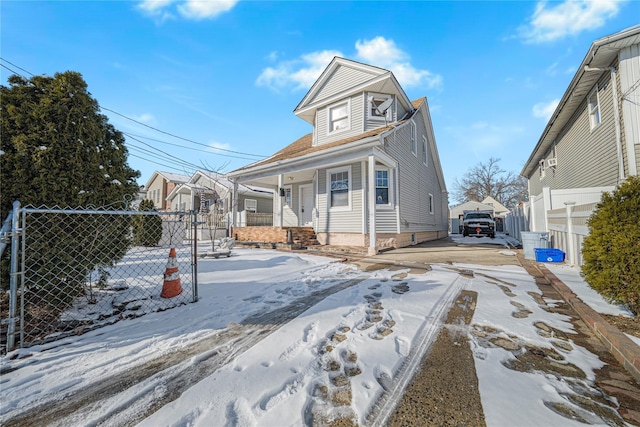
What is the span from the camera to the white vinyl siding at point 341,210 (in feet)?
30.1

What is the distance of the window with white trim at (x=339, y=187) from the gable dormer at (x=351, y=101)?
193 cm

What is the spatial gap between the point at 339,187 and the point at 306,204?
249cm

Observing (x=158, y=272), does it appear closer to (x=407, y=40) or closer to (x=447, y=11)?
(x=407, y=40)

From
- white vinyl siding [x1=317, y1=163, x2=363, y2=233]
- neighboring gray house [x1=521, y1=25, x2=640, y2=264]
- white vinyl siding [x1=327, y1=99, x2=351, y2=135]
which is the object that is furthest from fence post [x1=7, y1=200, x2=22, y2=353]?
white vinyl siding [x1=327, y1=99, x2=351, y2=135]

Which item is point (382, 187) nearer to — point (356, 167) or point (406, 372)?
point (356, 167)

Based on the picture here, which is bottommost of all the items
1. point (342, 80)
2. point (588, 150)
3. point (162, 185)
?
point (588, 150)

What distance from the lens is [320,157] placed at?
8.89 meters

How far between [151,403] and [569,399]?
102 inches

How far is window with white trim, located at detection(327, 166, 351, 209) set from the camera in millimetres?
9492

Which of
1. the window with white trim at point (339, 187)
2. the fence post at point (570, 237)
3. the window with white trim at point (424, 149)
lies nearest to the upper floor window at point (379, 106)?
the window with white trim at point (339, 187)

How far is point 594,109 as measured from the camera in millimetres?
7543

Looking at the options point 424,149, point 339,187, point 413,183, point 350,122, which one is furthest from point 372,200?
point 424,149

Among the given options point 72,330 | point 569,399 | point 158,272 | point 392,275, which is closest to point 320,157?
point 392,275

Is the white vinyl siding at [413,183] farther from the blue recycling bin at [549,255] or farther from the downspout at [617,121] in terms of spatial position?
the downspout at [617,121]
